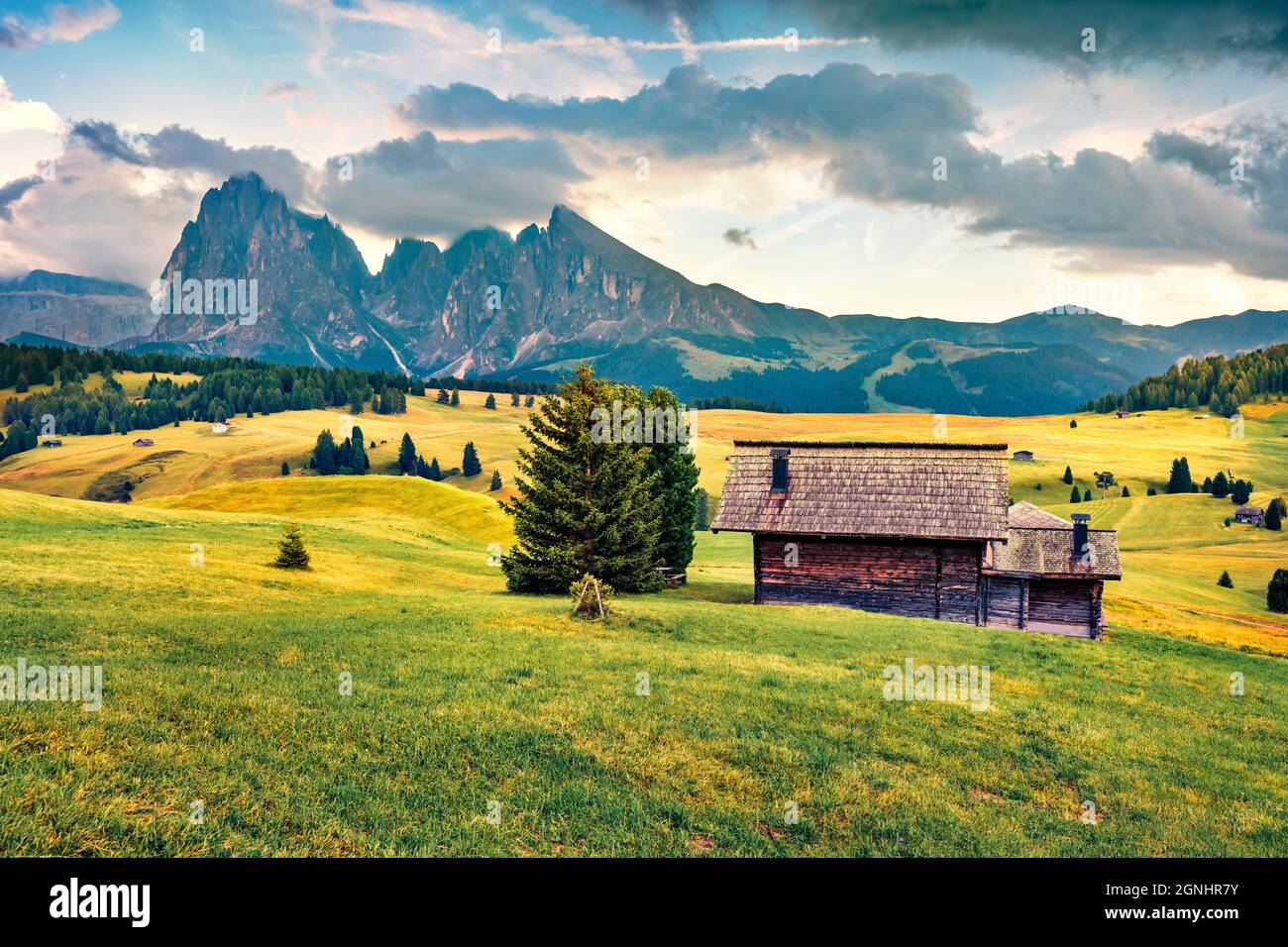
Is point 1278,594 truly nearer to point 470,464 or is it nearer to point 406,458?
point 470,464

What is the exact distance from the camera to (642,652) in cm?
1791

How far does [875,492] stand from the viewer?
34.9m

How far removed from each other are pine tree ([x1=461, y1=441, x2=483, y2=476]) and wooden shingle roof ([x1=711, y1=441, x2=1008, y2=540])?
13701cm

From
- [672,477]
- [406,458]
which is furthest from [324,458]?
[672,477]

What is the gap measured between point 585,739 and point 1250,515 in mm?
138582

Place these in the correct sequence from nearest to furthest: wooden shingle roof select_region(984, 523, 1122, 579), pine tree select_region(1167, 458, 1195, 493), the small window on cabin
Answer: wooden shingle roof select_region(984, 523, 1122, 579)
the small window on cabin
pine tree select_region(1167, 458, 1195, 493)

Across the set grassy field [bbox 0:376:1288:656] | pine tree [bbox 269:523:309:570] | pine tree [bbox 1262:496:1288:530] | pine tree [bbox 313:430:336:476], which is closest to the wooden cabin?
grassy field [bbox 0:376:1288:656]

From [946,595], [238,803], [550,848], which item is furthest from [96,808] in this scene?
[946,595]

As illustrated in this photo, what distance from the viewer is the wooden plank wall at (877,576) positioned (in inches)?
1308

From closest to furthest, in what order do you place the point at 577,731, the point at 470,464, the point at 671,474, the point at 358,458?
the point at 577,731
the point at 671,474
the point at 358,458
the point at 470,464

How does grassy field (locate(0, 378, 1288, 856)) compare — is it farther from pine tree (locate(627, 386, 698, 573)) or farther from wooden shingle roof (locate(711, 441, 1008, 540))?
pine tree (locate(627, 386, 698, 573))

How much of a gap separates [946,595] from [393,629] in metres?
24.5

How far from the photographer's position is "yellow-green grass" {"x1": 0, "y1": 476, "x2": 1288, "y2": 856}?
27.1 ft

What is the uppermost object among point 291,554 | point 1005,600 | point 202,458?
point 202,458
